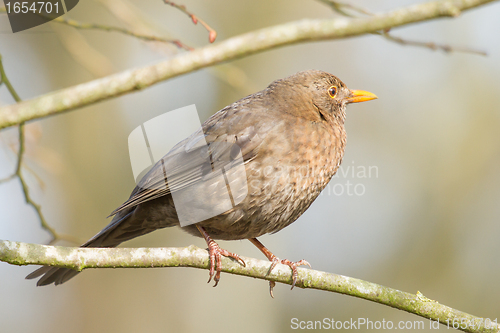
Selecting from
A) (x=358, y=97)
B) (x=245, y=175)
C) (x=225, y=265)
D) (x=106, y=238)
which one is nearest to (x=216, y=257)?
(x=225, y=265)

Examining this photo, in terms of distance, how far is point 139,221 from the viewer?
4.20m

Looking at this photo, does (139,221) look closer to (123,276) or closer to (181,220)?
(181,220)

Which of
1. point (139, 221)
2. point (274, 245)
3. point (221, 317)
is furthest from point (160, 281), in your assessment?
point (139, 221)

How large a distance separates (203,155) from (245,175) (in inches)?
18.3

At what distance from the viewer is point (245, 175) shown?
3.75 m

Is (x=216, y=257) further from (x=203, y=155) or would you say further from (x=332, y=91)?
(x=332, y=91)

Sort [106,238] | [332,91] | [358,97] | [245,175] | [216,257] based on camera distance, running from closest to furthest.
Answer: [216,257] → [245,175] → [106,238] → [332,91] → [358,97]

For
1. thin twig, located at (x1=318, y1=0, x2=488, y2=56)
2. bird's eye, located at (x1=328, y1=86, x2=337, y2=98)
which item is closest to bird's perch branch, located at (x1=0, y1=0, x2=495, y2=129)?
thin twig, located at (x1=318, y1=0, x2=488, y2=56)

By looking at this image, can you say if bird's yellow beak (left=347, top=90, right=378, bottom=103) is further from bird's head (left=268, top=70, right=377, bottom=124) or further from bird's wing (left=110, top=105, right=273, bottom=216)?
bird's wing (left=110, top=105, right=273, bottom=216)

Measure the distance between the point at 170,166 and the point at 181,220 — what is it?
0.49m

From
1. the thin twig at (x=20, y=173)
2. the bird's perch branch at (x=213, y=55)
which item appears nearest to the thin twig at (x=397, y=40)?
the bird's perch branch at (x=213, y=55)

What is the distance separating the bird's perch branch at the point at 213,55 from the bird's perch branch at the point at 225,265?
1.05 metres

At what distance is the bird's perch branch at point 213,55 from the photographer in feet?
6.68

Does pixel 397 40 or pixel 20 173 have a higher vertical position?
pixel 397 40
